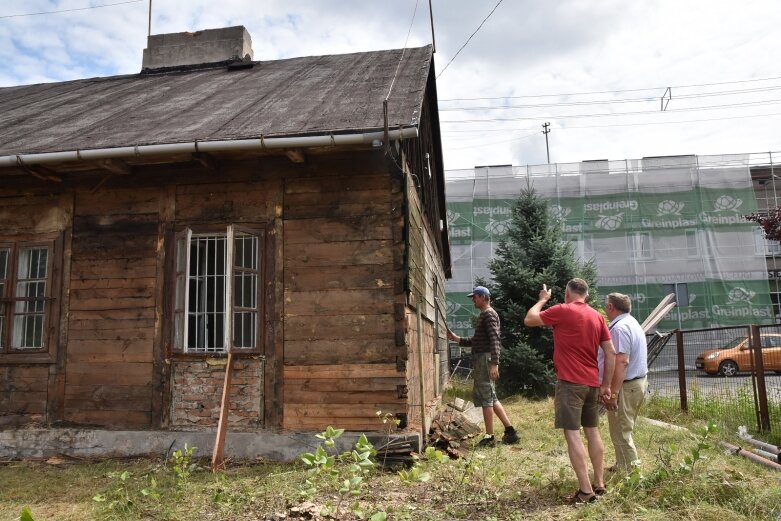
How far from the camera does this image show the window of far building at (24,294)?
6.44 m

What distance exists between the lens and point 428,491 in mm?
4496

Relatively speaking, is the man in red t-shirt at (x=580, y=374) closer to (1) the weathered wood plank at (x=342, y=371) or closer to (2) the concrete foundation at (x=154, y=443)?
(2) the concrete foundation at (x=154, y=443)

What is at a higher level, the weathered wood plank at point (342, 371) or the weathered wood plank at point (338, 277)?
the weathered wood plank at point (338, 277)

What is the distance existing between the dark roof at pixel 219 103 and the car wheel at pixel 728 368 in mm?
4917

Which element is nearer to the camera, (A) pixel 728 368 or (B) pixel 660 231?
(A) pixel 728 368

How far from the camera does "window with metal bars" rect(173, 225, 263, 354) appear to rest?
19.5 ft

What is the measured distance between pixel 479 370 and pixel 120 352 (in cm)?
406

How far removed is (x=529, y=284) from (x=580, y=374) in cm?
887

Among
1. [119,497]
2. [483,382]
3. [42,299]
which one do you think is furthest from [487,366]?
[42,299]

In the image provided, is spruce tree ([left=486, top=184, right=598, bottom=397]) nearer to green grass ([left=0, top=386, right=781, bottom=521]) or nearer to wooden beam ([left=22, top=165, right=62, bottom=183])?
green grass ([left=0, top=386, right=781, bottom=521])

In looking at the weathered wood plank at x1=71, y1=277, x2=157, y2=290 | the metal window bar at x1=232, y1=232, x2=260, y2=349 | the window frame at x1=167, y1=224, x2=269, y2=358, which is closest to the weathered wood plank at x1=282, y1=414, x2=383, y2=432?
the window frame at x1=167, y1=224, x2=269, y2=358

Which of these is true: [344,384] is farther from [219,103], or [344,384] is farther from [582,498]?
[219,103]

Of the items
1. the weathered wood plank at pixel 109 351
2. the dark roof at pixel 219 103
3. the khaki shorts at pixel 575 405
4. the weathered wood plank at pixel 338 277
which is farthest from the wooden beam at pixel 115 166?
the khaki shorts at pixel 575 405

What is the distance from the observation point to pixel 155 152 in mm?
5465
